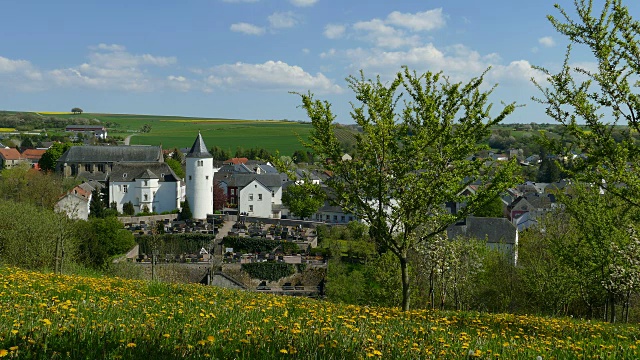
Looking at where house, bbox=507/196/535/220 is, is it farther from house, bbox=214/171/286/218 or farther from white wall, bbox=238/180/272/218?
white wall, bbox=238/180/272/218

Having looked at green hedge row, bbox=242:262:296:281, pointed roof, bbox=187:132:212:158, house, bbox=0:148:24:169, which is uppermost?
pointed roof, bbox=187:132:212:158

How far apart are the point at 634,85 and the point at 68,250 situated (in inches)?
1374

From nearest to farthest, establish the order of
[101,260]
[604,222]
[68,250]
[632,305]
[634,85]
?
1. [634,85]
2. [604,222]
3. [632,305]
4. [68,250]
5. [101,260]

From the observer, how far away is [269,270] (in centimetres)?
5388

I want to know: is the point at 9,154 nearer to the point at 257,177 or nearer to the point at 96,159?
the point at 96,159

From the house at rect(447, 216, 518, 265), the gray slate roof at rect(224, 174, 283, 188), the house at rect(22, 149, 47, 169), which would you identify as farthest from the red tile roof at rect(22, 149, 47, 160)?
the house at rect(447, 216, 518, 265)

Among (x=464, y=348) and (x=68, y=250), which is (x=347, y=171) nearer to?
(x=464, y=348)

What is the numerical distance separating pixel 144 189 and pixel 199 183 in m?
10.8

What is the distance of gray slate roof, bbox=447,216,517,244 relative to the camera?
198ft

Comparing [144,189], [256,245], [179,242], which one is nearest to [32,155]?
[144,189]

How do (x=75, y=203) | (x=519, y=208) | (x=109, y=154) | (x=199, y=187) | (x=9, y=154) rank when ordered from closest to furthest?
(x=75, y=203)
(x=199, y=187)
(x=519, y=208)
(x=109, y=154)
(x=9, y=154)

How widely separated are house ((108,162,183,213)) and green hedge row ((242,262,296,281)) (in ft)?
131

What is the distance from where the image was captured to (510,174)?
13.6 meters

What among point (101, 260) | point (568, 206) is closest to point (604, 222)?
point (568, 206)
